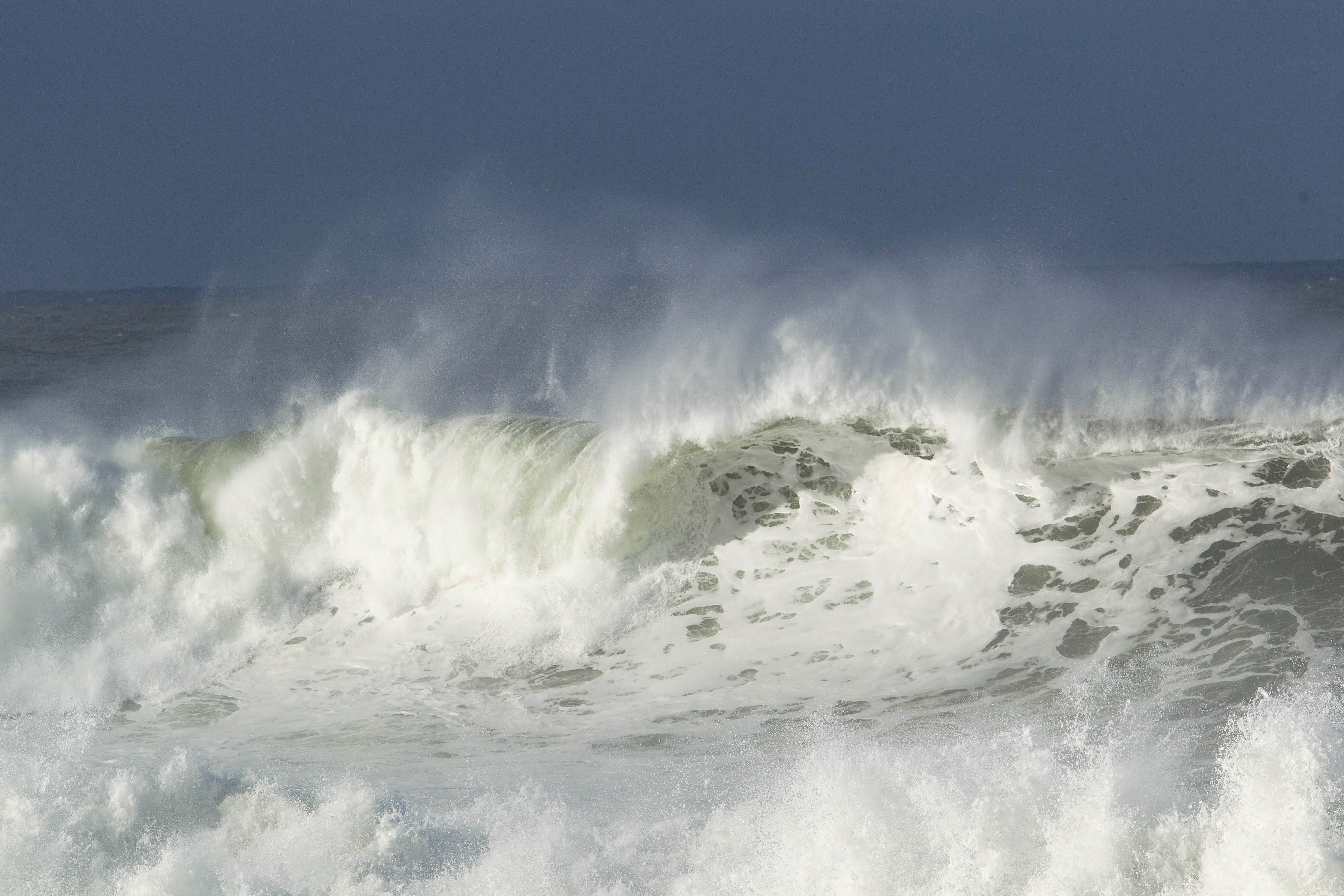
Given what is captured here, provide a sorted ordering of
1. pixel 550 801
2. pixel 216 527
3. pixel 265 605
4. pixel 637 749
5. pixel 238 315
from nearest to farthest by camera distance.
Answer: pixel 550 801 < pixel 637 749 < pixel 265 605 < pixel 216 527 < pixel 238 315

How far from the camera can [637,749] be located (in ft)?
20.4

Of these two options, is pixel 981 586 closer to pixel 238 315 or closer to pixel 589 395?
pixel 589 395

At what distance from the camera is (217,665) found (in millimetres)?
7812

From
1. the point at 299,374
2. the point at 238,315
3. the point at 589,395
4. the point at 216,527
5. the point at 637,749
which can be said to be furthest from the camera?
the point at 238,315

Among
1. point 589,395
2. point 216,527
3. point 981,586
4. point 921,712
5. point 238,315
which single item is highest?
point 238,315

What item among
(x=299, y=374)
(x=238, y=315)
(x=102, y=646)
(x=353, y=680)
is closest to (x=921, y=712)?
(x=353, y=680)

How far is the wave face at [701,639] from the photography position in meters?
4.32

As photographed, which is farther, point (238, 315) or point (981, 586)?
point (238, 315)

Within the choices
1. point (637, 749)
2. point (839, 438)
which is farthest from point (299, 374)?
point (637, 749)

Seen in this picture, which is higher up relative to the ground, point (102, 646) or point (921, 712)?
point (102, 646)

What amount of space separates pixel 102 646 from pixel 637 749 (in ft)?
14.9

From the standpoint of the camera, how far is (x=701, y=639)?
7605 millimetres

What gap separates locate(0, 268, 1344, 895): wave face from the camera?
4.32m

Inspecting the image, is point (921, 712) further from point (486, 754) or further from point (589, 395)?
point (589, 395)
